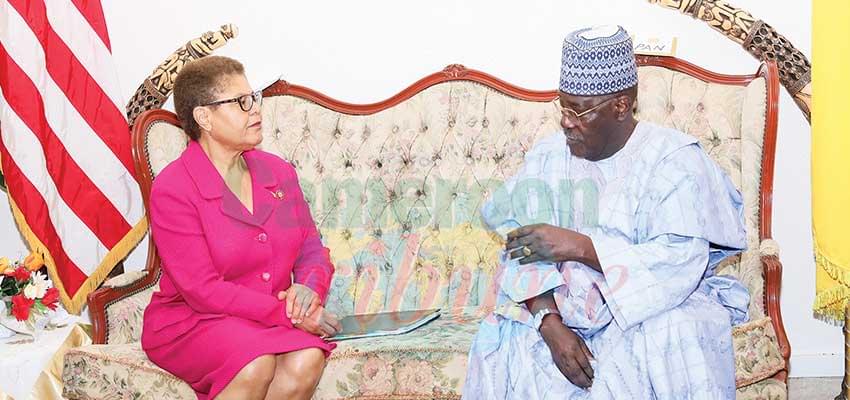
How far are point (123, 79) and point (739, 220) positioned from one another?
259 cm

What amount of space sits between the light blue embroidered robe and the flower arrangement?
5.48 ft

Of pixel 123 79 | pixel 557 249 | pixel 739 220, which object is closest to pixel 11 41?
pixel 123 79

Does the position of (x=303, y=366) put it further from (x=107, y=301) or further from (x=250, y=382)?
(x=107, y=301)

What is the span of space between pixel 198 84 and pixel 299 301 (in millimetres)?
745

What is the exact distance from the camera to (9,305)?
11.6 feet

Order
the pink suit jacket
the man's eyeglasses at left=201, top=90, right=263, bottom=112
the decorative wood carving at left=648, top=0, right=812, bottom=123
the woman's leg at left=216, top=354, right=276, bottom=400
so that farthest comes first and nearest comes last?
the decorative wood carving at left=648, top=0, right=812, bottom=123
the man's eyeglasses at left=201, top=90, right=263, bottom=112
the pink suit jacket
the woman's leg at left=216, top=354, right=276, bottom=400

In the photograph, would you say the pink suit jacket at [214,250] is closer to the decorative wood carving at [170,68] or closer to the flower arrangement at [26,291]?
the flower arrangement at [26,291]

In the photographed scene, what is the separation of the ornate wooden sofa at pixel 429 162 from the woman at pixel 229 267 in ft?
1.52

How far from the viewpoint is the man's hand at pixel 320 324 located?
3102 millimetres

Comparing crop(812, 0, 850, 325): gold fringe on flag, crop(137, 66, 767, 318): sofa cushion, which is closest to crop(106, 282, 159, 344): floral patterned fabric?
crop(137, 66, 767, 318): sofa cushion

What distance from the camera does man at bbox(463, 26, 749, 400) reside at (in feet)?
8.26

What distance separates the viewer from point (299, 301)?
3088mm

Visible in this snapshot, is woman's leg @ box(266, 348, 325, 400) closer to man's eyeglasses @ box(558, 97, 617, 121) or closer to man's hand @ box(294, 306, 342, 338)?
man's hand @ box(294, 306, 342, 338)

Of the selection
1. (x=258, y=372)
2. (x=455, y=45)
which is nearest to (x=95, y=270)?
(x=258, y=372)
